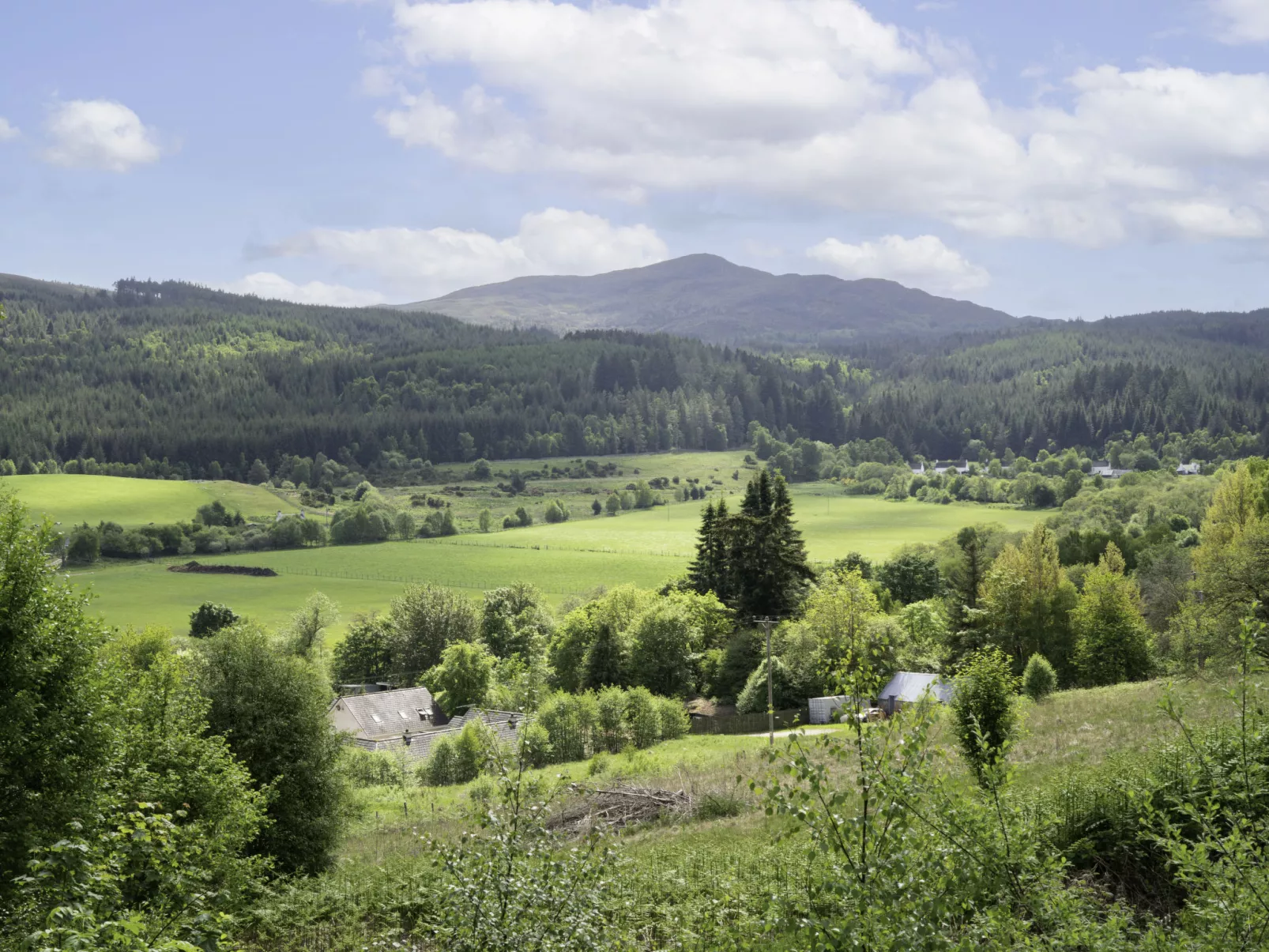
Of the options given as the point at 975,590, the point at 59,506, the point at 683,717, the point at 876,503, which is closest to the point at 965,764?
the point at 683,717

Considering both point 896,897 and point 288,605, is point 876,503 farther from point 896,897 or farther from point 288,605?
point 896,897

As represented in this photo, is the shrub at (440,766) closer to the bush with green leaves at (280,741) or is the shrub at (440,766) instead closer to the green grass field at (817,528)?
the bush with green leaves at (280,741)

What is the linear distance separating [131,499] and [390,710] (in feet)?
378

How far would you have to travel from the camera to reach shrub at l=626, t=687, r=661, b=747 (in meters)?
49.6

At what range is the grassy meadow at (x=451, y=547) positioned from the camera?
10150 centimetres

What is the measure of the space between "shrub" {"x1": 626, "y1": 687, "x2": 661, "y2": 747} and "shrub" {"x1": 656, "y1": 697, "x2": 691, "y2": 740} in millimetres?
442

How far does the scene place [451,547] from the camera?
13000 centimetres

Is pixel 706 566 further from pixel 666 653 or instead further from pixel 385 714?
pixel 385 714

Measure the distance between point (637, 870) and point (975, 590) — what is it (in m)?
43.4

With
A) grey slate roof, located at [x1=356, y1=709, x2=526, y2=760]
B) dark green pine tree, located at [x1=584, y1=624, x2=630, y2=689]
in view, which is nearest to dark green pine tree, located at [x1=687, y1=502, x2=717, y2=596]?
dark green pine tree, located at [x1=584, y1=624, x2=630, y2=689]

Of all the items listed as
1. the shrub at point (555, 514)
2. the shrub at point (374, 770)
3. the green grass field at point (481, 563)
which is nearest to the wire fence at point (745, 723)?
the shrub at point (374, 770)

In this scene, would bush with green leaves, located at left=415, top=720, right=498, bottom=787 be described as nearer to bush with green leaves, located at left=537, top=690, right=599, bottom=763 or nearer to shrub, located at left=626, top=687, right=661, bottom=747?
bush with green leaves, located at left=537, top=690, right=599, bottom=763

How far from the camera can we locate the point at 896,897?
870cm

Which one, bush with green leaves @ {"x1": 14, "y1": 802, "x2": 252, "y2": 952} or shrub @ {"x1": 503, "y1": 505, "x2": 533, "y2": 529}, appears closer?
bush with green leaves @ {"x1": 14, "y1": 802, "x2": 252, "y2": 952}
